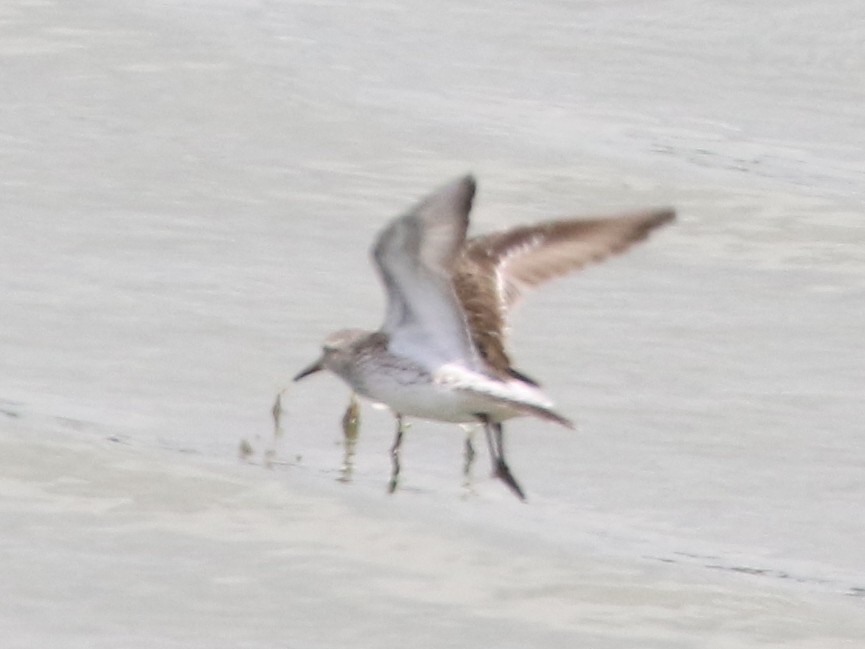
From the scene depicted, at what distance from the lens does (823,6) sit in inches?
537

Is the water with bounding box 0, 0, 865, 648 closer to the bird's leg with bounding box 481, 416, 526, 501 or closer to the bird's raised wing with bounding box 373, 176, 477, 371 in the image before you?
the bird's leg with bounding box 481, 416, 526, 501

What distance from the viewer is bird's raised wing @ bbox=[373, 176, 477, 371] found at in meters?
6.53

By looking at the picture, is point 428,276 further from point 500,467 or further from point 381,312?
point 381,312

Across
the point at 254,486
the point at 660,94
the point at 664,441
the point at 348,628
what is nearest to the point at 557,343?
the point at 664,441

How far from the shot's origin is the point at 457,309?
7141 mm

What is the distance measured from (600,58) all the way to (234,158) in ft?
8.00

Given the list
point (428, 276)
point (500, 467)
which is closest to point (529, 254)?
point (500, 467)

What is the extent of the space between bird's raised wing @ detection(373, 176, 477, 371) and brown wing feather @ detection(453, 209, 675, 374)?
0.88 feet

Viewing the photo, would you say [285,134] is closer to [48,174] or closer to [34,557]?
[48,174]

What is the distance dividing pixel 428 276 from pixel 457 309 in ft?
0.81

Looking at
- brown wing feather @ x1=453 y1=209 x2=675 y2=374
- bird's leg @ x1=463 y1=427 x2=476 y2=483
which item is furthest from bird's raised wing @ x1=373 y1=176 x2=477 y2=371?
bird's leg @ x1=463 y1=427 x2=476 y2=483

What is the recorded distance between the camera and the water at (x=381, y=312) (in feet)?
24.4

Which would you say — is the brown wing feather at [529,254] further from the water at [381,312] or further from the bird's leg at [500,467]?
the water at [381,312]

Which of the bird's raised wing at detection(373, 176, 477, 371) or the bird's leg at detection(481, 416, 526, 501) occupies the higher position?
the bird's raised wing at detection(373, 176, 477, 371)
